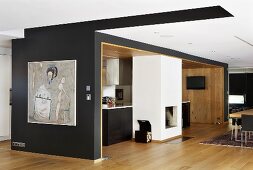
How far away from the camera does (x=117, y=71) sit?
1023 centimetres

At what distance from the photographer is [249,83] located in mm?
14562

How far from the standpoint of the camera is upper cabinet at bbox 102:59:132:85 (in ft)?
33.5

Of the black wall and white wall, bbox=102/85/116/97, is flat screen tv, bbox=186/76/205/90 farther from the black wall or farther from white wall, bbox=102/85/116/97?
the black wall

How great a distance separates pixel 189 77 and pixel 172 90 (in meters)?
4.61

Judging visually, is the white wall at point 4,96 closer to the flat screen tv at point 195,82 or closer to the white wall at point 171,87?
the white wall at point 171,87

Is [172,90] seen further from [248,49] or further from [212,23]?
[212,23]

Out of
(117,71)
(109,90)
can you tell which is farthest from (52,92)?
(109,90)

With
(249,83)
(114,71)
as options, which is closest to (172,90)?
(114,71)

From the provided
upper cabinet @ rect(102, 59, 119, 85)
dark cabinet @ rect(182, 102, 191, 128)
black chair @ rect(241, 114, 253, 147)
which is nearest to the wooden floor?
black chair @ rect(241, 114, 253, 147)

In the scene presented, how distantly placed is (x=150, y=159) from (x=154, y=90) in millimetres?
2521

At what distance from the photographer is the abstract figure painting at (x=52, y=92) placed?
6.36 m

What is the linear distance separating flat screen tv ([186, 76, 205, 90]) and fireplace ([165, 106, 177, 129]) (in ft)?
13.8

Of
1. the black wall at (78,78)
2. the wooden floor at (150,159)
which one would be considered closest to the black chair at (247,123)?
the wooden floor at (150,159)

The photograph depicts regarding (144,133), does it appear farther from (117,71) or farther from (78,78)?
(78,78)
